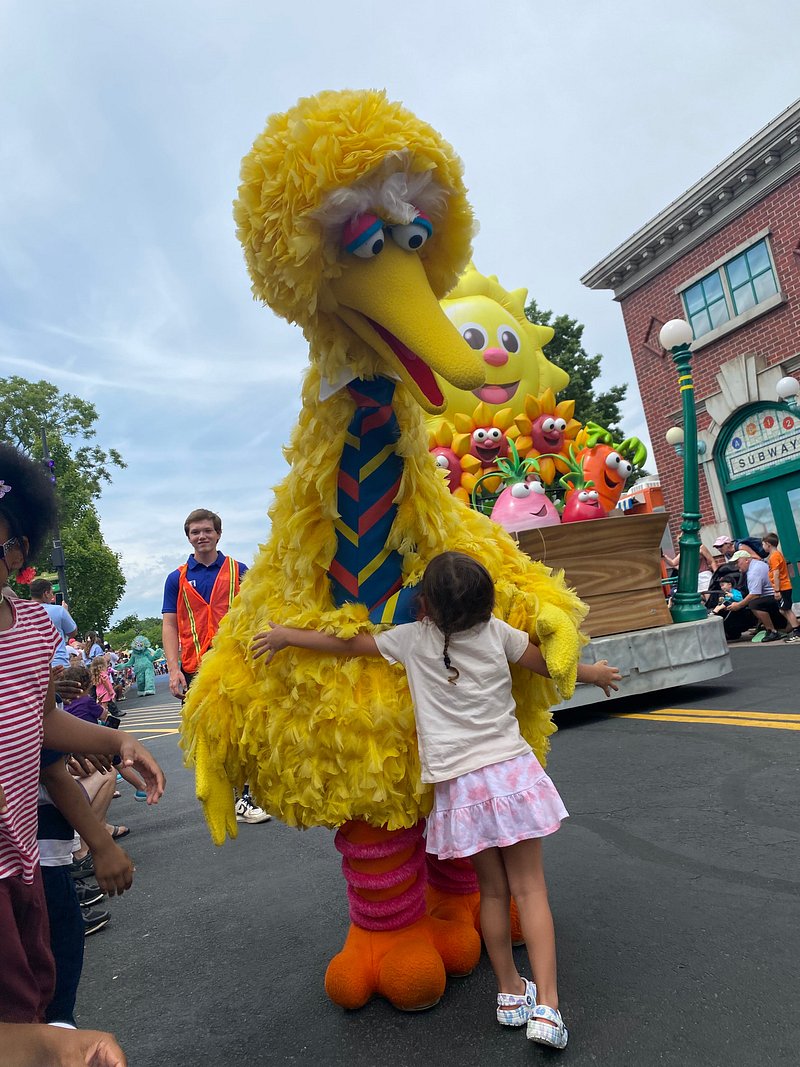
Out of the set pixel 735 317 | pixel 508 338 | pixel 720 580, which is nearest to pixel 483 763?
pixel 508 338

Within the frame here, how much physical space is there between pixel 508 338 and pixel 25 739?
482 centimetres

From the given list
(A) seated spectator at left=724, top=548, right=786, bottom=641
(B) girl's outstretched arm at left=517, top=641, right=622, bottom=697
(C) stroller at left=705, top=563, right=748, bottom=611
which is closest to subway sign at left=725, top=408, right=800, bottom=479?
(C) stroller at left=705, top=563, right=748, bottom=611

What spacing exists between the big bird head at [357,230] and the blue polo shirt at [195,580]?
7.89ft

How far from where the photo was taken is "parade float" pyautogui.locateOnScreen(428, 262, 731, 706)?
5.24m

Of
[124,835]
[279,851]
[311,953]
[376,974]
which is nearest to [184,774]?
[124,835]

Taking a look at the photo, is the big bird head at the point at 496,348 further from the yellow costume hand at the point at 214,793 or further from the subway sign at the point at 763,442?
the subway sign at the point at 763,442

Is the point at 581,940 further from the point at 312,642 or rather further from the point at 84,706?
the point at 84,706

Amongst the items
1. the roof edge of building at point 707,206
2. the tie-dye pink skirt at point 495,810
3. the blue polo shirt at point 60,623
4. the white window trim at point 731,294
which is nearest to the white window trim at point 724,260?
the white window trim at point 731,294

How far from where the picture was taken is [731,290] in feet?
39.7

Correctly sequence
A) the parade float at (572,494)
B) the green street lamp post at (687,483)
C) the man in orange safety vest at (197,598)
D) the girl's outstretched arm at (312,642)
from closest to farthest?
the girl's outstretched arm at (312,642)
the man in orange safety vest at (197,598)
the parade float at (572,494)
the green street lamp post at (687,483)

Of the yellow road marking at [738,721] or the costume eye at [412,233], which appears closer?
the costume eye at [412,233]

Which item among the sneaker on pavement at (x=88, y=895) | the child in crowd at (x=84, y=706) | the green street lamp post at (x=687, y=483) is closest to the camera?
the sneaker on pavement at (x=88, y=895)

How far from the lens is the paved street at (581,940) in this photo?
5.68ft

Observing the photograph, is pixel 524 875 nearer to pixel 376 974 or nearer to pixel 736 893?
pixel 376 974
